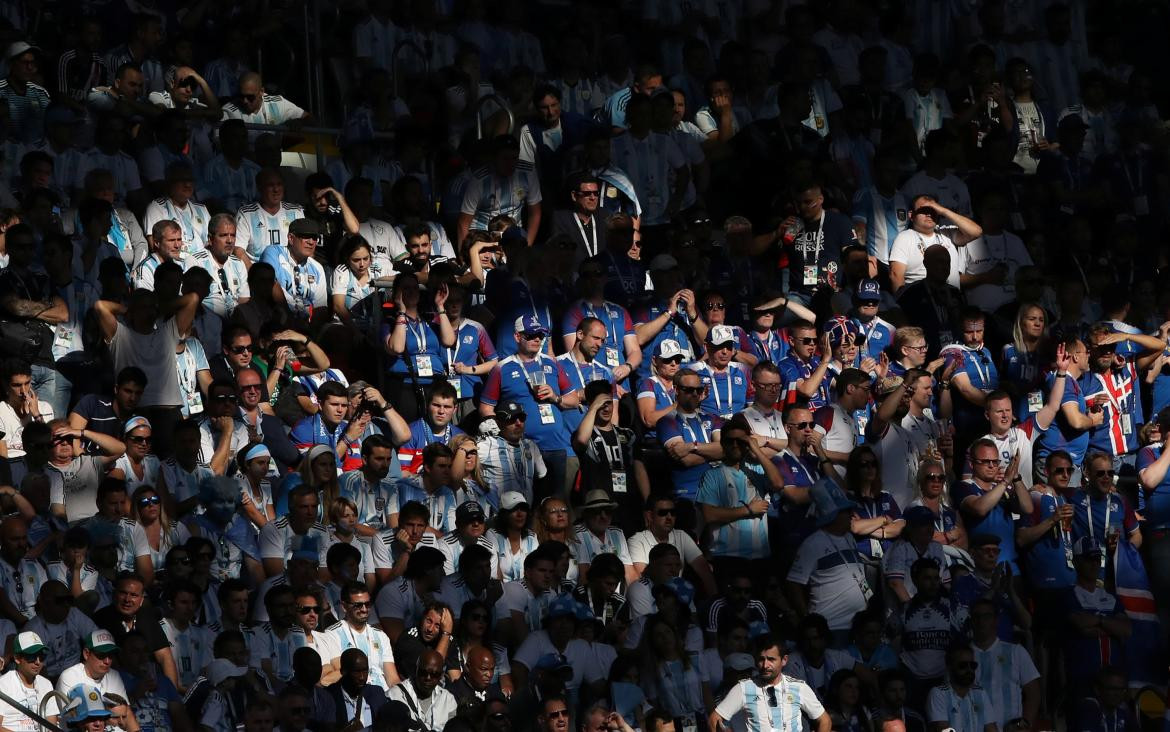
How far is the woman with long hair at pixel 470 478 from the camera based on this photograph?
16531 millimetres

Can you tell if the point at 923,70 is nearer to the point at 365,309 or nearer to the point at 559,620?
the point at 365,309

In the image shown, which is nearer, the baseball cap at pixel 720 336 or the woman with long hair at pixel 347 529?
the woman with long hair at pixel 347 529

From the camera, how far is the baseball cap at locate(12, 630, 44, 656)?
45.5 ft

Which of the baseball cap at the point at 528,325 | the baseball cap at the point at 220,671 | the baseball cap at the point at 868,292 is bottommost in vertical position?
the baseball cap at the point at 220,671

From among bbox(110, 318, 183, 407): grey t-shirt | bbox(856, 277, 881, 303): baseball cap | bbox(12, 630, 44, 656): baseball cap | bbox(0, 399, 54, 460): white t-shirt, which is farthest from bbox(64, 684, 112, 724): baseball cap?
bbox(856, 277, 881, 303): baseball cap

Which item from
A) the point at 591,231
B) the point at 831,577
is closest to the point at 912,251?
the point at 591,231

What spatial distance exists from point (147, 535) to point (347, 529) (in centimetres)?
135

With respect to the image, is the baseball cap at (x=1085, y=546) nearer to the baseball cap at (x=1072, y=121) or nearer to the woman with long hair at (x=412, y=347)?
the woman with long hair at (x=412, y=347)

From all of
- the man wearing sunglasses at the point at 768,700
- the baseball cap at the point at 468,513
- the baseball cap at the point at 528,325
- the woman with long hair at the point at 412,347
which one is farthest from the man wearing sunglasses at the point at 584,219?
the man wearing sunglasses at the point at 768,700

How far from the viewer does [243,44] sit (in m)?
19.2

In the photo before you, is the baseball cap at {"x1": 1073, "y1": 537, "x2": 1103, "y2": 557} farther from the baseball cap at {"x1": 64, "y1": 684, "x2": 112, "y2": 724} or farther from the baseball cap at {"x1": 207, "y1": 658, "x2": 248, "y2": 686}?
the baseball cap at {"x1": 64, "y1": 684, "x2": 112, "y2": 724}

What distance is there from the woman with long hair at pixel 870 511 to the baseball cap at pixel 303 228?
4247mm

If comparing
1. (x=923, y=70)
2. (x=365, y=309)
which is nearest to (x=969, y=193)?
(x=923, y=70)

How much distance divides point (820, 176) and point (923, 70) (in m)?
2.66
